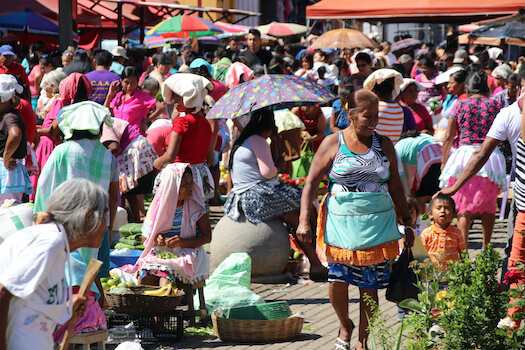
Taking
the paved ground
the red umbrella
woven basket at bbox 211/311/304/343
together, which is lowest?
the paved ground

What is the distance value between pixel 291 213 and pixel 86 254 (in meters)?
2.95

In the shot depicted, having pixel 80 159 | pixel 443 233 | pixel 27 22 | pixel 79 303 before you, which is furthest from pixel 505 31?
pixel 79 303

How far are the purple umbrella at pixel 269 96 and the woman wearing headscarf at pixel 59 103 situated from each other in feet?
4.19

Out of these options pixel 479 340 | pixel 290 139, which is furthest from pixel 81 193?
pixel 290 139

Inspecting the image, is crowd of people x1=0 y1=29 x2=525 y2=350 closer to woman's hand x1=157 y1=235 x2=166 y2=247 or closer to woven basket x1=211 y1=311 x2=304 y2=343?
woman's hand x1=157 y1=235 x2=166 y2=247

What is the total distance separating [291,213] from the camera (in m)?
7.74

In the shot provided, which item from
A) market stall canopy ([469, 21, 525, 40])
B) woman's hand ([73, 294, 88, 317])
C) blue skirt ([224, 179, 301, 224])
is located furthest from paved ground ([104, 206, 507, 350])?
market stall canopy ([469, 21, 525, 40])

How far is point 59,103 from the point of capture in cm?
900

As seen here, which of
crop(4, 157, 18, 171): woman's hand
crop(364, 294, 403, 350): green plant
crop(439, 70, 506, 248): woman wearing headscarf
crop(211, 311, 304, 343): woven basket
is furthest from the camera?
crop(439, 70, 506, 248): woman wearing headscarf

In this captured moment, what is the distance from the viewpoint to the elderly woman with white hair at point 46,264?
→ 3035 millimetres

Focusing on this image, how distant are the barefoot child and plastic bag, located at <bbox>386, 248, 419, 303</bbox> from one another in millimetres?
1616

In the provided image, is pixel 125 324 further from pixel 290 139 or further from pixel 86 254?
pixel 290 139

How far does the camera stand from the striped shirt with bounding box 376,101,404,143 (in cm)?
838

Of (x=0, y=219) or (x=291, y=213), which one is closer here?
(x=0, y=219)
